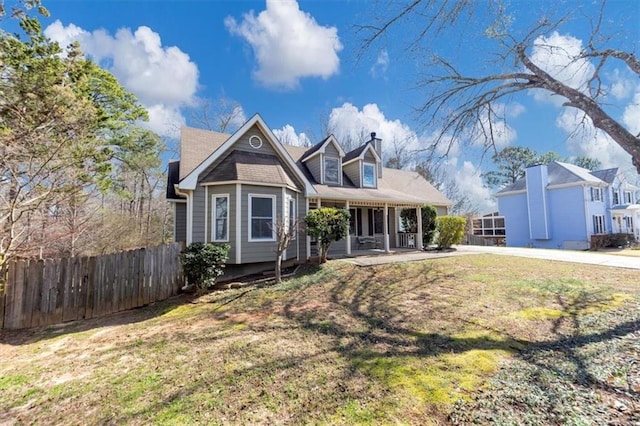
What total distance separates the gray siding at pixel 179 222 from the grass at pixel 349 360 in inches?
231

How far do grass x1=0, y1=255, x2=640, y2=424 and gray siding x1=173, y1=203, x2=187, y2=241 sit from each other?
5.87m

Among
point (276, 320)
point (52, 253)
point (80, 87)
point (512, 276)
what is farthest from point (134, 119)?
point (512, 276)

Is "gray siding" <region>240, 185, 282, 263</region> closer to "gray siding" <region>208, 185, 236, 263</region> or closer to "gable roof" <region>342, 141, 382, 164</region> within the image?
"gray siding" <region>208, 185, 236, 263</region>

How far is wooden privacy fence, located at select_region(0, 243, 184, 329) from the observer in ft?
21.7

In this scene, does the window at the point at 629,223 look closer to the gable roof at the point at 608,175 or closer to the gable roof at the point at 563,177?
the gable roof at the point at 608,175

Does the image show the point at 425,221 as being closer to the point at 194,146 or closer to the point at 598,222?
the point at 194,146

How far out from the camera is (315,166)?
1598cm

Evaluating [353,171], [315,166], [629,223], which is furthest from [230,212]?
[629,223]

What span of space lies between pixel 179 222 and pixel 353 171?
10096 mm

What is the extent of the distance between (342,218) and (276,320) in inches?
237

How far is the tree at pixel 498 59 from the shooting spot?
6456mm

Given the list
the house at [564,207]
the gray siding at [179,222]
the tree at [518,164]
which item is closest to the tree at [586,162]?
the tree at [518,164]

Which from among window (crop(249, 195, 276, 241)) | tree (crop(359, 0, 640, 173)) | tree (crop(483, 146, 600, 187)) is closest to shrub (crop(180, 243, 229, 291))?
window (crop(249, 195, 276, 241))

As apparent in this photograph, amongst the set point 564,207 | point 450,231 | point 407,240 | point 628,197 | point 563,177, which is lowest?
point 407,240
